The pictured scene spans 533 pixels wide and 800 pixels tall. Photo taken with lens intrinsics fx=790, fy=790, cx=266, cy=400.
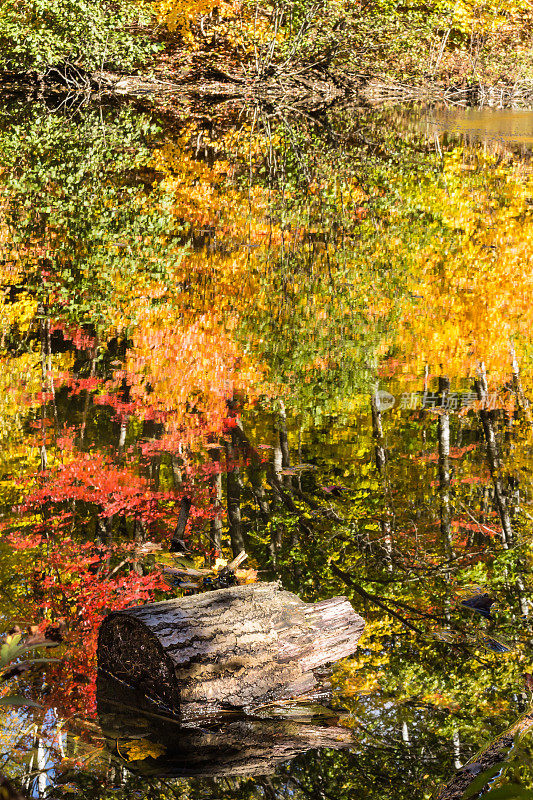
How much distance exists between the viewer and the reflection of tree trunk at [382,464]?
432 centimetres

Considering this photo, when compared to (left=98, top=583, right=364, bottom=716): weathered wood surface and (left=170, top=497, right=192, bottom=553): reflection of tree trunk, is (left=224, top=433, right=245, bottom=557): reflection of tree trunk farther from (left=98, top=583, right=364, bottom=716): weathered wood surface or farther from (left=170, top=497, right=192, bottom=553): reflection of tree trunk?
(left=98, top=583, right=364, bottom=716): weathered wood surface

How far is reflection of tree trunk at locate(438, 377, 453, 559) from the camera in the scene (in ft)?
14.3

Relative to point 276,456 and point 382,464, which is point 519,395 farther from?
point 276,456

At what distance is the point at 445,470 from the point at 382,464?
0.40 metres

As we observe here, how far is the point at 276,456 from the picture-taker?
5250mm

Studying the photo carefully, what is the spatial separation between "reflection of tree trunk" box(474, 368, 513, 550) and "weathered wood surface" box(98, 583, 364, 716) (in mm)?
1480

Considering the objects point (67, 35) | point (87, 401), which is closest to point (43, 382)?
point (87, 401)

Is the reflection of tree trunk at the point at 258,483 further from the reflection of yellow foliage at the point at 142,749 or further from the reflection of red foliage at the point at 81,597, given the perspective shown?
the reflection of yellow foliage at the point at 142,749

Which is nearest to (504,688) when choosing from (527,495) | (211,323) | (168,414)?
(527,495)

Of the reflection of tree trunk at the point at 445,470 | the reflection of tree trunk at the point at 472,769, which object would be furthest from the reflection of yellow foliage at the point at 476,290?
the reflection of tree trunk at the point at 472,769

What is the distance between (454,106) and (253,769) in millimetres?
28384

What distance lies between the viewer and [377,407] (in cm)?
588

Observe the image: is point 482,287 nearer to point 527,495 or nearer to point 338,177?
point 527,495

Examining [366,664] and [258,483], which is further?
[258,483]
